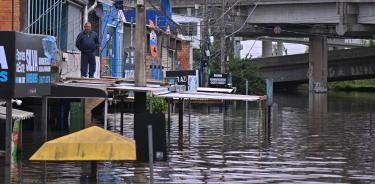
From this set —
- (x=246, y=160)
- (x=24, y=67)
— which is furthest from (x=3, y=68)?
(x=246, y=160)

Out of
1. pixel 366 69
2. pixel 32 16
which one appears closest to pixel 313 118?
pixel 32 16

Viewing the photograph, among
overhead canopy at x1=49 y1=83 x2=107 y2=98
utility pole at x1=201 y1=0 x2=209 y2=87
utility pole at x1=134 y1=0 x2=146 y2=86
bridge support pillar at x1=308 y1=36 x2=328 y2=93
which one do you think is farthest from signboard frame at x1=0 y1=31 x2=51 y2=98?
bridge support pillar at x1=308 y1=36 x2=328 y2=93

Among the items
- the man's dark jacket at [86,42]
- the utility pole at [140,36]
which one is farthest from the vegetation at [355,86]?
the utility pole at [140,36]

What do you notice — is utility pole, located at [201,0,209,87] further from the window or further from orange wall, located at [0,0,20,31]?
orange wall, located at [0,0,20,31]

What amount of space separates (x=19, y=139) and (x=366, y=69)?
71.6 meters

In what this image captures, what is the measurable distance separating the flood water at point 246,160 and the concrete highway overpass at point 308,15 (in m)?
37.7

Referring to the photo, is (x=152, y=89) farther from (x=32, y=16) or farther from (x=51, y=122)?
(x=51, y=122)

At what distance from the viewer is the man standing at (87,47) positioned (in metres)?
27.1

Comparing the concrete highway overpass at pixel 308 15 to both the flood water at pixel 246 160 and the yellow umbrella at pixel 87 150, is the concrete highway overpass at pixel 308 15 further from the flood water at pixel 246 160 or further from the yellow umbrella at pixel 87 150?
the yellow umbrella at pixel 87 150

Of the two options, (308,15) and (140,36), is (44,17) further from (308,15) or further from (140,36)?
(308,15)

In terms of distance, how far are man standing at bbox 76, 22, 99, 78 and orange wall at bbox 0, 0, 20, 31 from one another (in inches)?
84.6

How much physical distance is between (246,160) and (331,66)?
73.4 meters

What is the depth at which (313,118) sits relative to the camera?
1544 inches

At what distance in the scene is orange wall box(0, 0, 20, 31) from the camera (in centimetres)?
2550
